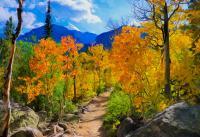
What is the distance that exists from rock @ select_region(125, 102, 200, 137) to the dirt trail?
13.6 meters

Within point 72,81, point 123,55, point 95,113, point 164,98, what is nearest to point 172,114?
point 164,98

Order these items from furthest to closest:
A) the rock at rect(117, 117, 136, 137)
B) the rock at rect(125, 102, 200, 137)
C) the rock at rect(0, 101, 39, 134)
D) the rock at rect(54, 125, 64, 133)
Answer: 1. the rock at rect(0, 101, 39, 134)
2. the rock at rect(54, 125, 64, 133)
3. the rock at rect(117, 117, 136, 137)
4. the rock at rect(125, 102, 200, 137)

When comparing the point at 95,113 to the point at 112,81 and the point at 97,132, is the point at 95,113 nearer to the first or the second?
the point at 97,132

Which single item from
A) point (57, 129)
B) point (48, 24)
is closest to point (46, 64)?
point (57, 129)

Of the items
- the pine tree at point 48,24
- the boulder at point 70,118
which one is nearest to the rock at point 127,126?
the boulder at point 70,118

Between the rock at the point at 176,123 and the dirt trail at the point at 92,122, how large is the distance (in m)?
13.6

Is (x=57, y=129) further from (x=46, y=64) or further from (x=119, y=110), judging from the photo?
(x=46, y=64)

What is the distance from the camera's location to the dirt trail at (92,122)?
28122mm

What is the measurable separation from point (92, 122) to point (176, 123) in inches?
861

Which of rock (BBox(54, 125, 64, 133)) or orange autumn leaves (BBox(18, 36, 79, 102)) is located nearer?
rock (BBox(54, 125, 64, 133))

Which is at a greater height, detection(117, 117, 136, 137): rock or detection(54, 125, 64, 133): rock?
detection(117, 117, 136, 137): rock

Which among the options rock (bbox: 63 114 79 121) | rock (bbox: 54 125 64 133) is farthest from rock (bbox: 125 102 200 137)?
rock (bbox: 63 114 79 121)

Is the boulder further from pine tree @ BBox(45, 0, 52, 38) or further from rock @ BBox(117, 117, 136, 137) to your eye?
pine tree @ BBox(45, 0, 52, 38)

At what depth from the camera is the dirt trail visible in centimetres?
2812
